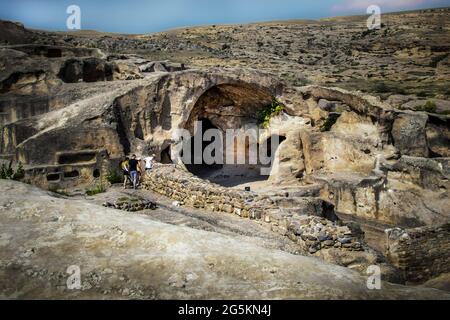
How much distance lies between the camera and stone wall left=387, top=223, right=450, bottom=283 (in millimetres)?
9289

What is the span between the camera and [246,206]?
9.75m

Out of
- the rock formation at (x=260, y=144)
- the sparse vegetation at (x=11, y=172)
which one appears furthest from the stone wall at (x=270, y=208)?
the sparse vegetation at (x=11, y=172)

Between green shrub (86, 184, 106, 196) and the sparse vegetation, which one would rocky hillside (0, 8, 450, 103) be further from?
green shrub (86, 184, 106, 196)

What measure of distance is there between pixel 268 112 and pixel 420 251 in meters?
9.18

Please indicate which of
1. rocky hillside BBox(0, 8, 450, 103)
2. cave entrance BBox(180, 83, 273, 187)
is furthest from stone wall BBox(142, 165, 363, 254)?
→ rocky hillside BBox(0, 8, 450, 103)

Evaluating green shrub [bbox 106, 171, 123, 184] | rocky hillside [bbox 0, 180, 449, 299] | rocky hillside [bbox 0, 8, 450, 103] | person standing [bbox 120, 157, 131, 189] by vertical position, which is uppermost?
rocky hillside [bbox 0, 8, 450, 103]

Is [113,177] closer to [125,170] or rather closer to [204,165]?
[125,170]

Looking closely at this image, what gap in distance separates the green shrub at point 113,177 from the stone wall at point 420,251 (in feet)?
24.8

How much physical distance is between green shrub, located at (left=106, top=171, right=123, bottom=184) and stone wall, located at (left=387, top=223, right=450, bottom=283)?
755cm

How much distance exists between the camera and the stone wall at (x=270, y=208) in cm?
794

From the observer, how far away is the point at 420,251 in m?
9.38

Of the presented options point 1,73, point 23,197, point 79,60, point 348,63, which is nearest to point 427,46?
point 348,63

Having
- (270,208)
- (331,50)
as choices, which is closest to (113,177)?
(270,208)

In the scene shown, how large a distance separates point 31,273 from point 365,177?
456 inches
